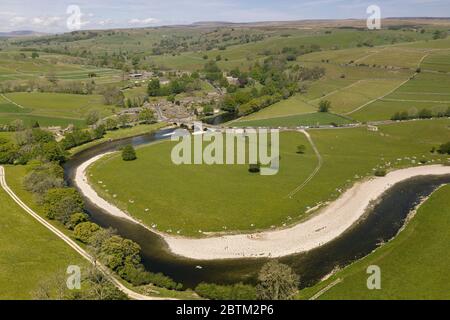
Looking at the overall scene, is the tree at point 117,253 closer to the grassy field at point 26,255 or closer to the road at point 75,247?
the road at point 75,247

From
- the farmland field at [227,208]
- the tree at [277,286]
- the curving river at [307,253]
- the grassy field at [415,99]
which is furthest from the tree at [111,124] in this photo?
the tree at [277,286]

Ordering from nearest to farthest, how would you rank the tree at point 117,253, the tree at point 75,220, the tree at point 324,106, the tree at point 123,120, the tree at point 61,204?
the tree at point 117,253 → the tree at point 75,220 → the tree at point 61,204 → the tree at point 123,120 → the tree at point 324,106

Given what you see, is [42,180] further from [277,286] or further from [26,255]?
[277,286]

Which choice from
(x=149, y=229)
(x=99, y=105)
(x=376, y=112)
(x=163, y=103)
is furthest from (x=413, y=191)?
(x=99, y=105)

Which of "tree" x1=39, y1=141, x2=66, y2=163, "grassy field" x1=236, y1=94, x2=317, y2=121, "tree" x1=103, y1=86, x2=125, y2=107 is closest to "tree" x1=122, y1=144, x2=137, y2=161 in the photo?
"tree" x1=39, y1=141, x2=66, y2=163

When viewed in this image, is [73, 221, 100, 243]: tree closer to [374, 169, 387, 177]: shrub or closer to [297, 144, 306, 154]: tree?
[297, 144, 306, 154]: tree

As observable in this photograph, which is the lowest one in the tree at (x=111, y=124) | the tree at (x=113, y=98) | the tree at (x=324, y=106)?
the tree at (x=111, y=124)
